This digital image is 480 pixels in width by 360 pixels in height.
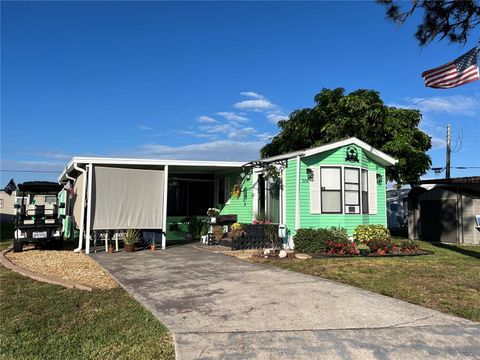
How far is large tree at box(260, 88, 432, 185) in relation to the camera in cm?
1711

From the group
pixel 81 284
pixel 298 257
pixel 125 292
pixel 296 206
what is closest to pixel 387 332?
pixel 125 292

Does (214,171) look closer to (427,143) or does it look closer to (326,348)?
(427,143)

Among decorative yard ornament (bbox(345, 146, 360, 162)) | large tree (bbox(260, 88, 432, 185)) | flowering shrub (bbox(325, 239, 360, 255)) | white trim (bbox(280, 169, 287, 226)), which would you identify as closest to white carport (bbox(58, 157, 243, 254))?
white trim (bbox(280, 169, 287, 226))

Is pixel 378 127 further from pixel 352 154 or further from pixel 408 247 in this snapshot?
pixel 408 247

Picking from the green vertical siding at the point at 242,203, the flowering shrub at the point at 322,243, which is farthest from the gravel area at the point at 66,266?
the green vertical siding at the point at 242,203

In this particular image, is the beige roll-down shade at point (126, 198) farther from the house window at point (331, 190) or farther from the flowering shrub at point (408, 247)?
the flowering shrub at point (408, 247)

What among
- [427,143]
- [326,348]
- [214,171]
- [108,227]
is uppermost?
[427,143]

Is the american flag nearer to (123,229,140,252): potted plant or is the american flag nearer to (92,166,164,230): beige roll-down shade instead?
(92,166,164,230): beige roll-down shade

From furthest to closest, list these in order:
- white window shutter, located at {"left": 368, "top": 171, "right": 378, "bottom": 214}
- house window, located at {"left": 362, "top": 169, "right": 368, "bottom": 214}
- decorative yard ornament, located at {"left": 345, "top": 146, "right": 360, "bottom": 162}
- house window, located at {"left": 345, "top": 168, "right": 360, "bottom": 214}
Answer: white window shutter, located at {"left": 368, "top": 171, "right": 378, "bottom": 214} < house window, located at {"left": 362, "top": 169, "right": 368, "bottom": 214} < decorative yard ornament, located at {"left": 345, "top": 146, "right": 360, "bottom": 162} < house window, located at {"left": 345, "top": 168, "right": 360, "bottom": 214}

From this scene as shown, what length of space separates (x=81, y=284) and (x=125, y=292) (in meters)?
0.99

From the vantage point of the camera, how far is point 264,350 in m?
4.13

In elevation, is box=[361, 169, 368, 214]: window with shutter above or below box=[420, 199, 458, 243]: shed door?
above

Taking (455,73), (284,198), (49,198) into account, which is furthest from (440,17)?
(49,198)

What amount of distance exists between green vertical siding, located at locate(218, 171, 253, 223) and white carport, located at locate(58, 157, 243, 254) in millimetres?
2829
